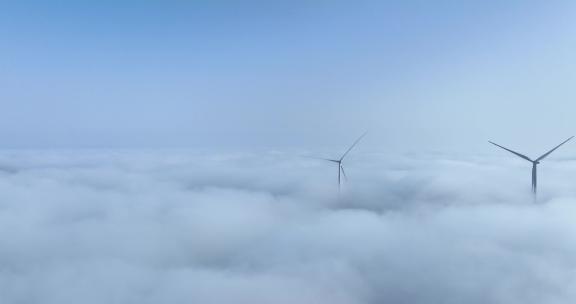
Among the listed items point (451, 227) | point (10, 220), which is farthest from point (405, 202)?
point (10, 220)

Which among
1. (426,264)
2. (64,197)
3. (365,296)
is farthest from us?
(64,197)

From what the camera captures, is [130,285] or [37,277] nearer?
[130,285]

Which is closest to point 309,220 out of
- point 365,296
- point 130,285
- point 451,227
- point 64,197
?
point 451,227

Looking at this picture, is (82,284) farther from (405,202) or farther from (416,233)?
(405,202)

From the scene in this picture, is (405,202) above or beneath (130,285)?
beneath

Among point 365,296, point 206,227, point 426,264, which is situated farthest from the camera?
point 206,227

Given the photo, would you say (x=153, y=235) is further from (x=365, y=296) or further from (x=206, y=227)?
(x=365, y=296)

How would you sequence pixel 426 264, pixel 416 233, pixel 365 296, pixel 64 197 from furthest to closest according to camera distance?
pixel 64 197 → pixel 416 233 → pixel 426 264 → pixel 365 296

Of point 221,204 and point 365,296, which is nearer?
point 365,296

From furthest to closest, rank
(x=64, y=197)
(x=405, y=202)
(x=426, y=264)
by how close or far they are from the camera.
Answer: (x=64, y=197) < (x=405, y=202) < (x=426, y=264)
